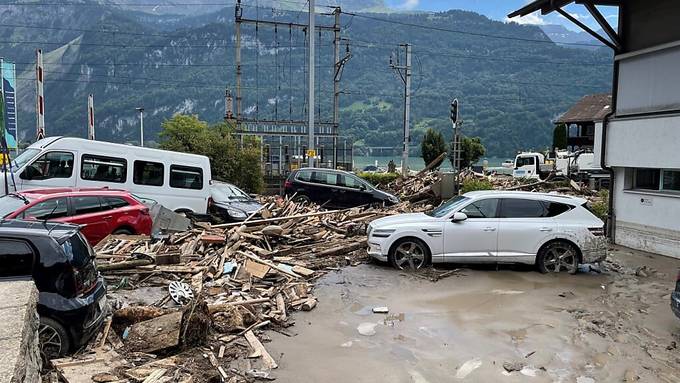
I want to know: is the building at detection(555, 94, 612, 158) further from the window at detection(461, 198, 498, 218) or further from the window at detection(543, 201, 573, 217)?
the window at detection(461, 198, 498, 218)

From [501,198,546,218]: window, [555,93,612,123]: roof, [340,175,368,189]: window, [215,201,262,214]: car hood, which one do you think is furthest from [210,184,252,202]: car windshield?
[555,93,612,123]: roof

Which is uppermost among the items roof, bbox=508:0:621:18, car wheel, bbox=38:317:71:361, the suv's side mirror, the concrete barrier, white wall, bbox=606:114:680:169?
roof, bbox=508:0:621:18

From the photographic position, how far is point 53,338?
5.38 m

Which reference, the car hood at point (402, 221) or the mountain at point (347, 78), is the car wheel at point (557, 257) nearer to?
the car hood at point (402, 221)

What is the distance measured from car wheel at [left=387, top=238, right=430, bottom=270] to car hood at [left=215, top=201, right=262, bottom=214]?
6325mm

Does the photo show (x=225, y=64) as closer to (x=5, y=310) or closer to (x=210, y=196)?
(x=210, y=196)

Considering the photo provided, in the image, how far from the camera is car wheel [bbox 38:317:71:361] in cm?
532

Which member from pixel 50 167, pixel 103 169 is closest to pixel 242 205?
pixel 103 169

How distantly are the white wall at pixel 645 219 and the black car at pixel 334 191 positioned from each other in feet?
26.8

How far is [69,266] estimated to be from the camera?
220 inches

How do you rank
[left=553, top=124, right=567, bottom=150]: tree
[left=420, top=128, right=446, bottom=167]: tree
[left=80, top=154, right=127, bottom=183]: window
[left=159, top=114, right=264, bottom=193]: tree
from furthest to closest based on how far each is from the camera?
[left=553, top=124, right=567, bottom=150]: tree < [left=420, top=128, right=446, bottom=167]: tree < [left=159, top=114, right=264, bottom=193]: tree < [left=80, top=154, right=127, bottom=183]: window

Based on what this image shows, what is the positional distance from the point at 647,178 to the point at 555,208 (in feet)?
14.2

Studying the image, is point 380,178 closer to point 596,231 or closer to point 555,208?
point 555,208

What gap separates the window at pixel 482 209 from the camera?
10852mm
